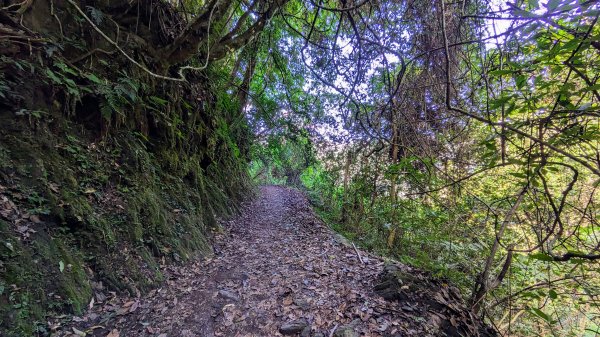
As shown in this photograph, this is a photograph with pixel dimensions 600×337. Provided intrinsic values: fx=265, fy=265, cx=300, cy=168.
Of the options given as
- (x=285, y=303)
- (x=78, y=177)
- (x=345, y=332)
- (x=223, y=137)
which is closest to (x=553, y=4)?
(x=345, y=332)

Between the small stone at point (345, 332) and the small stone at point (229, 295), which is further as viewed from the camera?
the small stone at point (229, 295)

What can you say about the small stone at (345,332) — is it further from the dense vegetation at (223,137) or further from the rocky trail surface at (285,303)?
the dense vegetation at (223,137)

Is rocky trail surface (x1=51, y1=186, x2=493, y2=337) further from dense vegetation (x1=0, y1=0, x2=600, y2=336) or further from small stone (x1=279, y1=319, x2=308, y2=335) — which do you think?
dense vegetation (x1=0, y1=0, x2=600, y2=336)

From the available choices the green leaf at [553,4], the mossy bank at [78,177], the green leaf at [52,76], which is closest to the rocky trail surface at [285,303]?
the mossy bank at [78,177]

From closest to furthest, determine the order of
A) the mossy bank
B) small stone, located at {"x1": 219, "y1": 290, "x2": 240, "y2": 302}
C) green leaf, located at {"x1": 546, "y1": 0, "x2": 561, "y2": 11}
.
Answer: green leaf, located at {"x1": 546, "y1": 0, "x2": 561, "y2": 11}
the mossy bank
small stone, located at {"x1": 219, "y1": 290, "x2": 240, "y2": 302}

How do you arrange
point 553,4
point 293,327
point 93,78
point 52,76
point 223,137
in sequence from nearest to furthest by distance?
point 553,4 → point 293,327 → point 52,76 → point 93,78 → point 223,137

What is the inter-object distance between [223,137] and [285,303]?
5804 millimetres

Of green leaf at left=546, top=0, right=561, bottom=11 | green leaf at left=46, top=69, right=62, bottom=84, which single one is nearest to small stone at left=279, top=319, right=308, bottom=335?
green leaf at left=546, top=0, right=561, bottom=11

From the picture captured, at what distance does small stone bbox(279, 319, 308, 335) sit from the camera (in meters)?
2.80

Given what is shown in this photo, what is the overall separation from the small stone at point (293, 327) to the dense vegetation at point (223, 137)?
6.05 ft

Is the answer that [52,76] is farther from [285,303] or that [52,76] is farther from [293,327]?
[293,327]

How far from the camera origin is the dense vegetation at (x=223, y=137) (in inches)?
78.5

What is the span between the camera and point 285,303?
3.30 meters

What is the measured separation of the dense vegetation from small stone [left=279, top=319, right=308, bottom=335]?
184 centimetres
